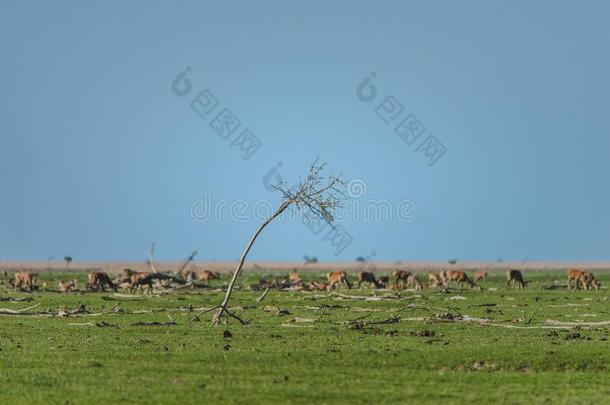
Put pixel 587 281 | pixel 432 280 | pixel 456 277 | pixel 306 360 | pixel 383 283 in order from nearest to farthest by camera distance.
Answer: pixel 306 360 < pixel 587 281 < pixel 456 277 < pixel 383 283 < pixel 432 280

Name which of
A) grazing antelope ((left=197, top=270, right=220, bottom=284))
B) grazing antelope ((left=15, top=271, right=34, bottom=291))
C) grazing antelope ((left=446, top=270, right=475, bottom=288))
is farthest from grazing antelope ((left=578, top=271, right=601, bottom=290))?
grazing antelope ((left=15, top=271, right=34, bottom=291))

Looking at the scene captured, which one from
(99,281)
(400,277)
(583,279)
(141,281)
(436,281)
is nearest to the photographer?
(141,281)

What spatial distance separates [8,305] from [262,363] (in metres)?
26.1

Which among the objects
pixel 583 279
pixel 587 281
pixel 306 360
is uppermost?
pixel 583 279

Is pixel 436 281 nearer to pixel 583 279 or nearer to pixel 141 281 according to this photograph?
pixel 583 279

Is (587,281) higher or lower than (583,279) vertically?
lower

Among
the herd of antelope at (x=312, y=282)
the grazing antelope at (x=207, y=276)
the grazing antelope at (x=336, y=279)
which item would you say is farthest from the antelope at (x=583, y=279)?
the grazing antelope at (x=207, y=276)

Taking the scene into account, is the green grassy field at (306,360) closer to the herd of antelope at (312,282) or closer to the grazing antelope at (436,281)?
the herd of antelope at (312,282)

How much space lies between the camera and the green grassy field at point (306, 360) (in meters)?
20.9

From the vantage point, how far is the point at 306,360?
1000 inches

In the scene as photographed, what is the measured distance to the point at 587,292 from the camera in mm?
64938

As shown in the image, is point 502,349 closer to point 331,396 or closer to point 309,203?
point 331,396

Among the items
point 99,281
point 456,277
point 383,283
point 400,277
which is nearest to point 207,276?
point 383,283

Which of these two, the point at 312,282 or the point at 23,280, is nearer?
the point at 23,280
